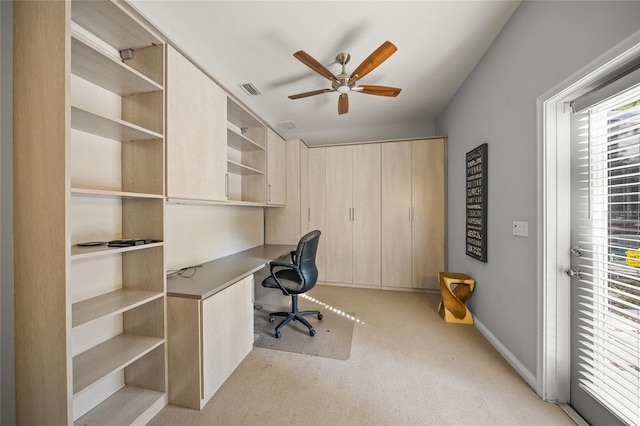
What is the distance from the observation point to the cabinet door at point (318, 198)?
3.91 metres

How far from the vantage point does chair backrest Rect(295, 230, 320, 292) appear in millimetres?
2250

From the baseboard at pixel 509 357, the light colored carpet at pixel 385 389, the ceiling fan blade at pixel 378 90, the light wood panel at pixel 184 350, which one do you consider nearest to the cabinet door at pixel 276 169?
the ceiling fan blade at pixel 378 90

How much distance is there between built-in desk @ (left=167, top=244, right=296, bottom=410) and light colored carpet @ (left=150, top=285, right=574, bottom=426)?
0.10 meters

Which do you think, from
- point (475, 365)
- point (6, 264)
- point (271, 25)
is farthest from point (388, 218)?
point (6, 264)

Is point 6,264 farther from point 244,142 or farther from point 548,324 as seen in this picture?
point 548,324

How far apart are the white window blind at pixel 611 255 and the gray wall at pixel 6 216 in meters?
2.92

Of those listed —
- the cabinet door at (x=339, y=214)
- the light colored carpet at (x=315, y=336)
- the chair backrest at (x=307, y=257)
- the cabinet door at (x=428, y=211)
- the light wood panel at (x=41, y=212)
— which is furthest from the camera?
the cabinet door at (x=339, y=214)

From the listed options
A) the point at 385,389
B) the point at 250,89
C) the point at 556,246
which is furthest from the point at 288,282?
the point at 250,89

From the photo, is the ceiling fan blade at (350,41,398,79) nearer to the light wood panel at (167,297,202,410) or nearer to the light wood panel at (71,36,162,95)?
the light wood panel at (71,36,162,95)

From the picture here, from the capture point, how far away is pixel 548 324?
1.50 m

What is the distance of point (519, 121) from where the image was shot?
1.77m

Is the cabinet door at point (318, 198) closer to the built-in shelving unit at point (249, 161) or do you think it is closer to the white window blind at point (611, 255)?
the built-in shelving unit at point (249, 161)

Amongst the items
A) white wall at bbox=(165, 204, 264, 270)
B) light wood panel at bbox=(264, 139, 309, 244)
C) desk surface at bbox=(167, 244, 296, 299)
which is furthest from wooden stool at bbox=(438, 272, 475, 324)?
white wall at bbox=(165, 204, 264, 270)

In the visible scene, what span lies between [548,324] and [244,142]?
3006 mm
